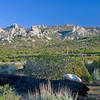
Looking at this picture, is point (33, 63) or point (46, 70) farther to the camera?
point (33, 63)

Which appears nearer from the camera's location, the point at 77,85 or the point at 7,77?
the point at 77,85

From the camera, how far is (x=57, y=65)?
14.2 m

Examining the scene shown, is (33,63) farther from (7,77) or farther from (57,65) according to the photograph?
(7,77)

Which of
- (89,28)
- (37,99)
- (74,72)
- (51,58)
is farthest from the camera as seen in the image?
(89,28)

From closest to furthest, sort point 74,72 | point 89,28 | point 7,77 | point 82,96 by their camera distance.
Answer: point 82,96
point 7,77
point 74,72
point 89,28

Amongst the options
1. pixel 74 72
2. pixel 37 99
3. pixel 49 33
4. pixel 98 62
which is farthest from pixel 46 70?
pixel 49 33

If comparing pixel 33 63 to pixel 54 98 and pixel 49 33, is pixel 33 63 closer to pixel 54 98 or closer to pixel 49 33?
pixel 54 98

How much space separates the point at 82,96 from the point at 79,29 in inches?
5247

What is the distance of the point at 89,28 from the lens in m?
147

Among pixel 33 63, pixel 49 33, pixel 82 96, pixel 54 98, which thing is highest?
pixel 49 33

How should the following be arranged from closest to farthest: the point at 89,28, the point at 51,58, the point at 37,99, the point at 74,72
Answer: the point at 37,99 → the point at 74,72 → the point at 51,58 → the point at 89,28

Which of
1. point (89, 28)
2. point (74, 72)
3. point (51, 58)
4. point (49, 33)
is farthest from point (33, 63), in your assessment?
point (89, 28)

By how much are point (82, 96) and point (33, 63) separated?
6.93m

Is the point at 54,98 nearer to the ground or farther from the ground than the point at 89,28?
nearer to the ground
